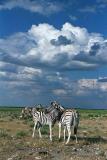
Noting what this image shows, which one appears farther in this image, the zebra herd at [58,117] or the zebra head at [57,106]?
the zebra head at [57,106]

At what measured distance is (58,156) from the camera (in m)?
25.5

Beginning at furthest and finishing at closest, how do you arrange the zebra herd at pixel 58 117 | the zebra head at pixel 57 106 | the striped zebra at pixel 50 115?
the zebra head at pixel 57 106
the striped zebra at pixel 50 115
the zebra herd at pixel 58 117

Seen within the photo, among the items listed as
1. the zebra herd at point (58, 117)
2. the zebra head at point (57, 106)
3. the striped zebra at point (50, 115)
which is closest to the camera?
the zebra herd at point (58, 117)

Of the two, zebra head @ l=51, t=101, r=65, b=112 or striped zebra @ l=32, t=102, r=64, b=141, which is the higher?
zebra head @ l=51, t=101, r=65, b=112

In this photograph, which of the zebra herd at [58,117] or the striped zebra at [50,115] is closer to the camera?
the zebra herd at [58,117]

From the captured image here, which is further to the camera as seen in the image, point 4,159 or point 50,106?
point 50,106

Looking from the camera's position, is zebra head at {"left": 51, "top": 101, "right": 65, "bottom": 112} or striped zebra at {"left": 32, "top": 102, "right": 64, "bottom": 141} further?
zebra head at {"left": 51, "top": 101, "right": 65, "bottom": 112}

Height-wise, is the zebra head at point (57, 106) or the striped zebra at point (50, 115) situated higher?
the zebra head at point (57, 106)

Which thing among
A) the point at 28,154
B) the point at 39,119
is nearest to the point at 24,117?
the point at 39,119

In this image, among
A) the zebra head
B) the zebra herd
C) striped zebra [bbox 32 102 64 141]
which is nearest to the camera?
the zebra herd

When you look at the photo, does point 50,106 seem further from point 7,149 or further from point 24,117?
point 24,117

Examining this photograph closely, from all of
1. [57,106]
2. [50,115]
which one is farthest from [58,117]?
[57,106]

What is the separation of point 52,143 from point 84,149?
2.65 metres

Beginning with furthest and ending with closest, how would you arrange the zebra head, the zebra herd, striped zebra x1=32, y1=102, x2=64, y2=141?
1. the zebra head
2. striped zebra x1=32, y1=102, x2=64, y2=141
3. the zebra herd
